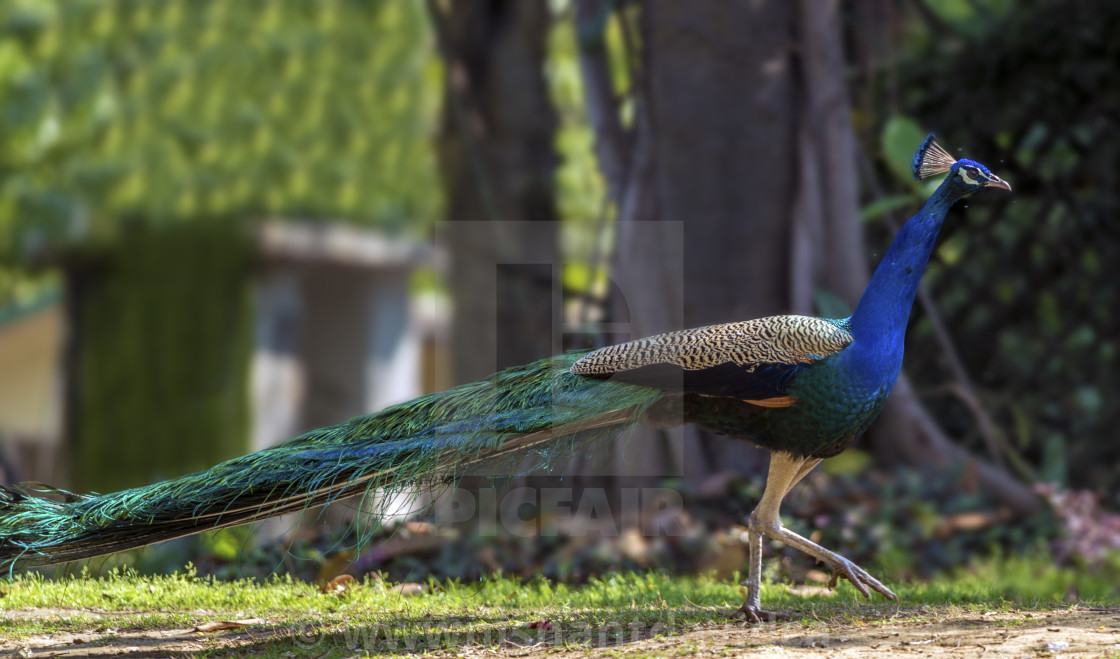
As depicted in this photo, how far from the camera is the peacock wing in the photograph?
3916 millimetres

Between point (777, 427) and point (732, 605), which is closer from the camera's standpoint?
point (777, 427)

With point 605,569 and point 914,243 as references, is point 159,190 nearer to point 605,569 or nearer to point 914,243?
point 605,569

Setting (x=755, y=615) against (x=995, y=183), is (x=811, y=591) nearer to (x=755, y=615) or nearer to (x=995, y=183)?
(x=755, y=615)

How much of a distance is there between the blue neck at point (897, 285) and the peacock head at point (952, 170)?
2 cm

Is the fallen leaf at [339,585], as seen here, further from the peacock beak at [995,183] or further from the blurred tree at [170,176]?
the blurred tree at [170,176]

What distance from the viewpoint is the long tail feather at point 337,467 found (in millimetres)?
3891

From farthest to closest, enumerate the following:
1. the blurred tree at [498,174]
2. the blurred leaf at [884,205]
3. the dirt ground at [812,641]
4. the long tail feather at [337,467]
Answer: the blurred tree at [498,174]
the blurred leaf at [884,205]
the long tail feather at [337,467]
the dirt ground at [812,641]

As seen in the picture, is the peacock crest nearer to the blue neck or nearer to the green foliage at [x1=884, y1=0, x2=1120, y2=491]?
the blue neck

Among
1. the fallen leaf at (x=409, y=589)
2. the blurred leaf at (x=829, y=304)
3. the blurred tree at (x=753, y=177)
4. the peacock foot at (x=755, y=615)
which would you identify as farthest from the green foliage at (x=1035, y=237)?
the fallen leaf at (x=409, y=589)

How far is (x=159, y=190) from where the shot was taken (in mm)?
12031

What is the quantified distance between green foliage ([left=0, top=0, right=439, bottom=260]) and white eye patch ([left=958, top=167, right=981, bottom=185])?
761 cm

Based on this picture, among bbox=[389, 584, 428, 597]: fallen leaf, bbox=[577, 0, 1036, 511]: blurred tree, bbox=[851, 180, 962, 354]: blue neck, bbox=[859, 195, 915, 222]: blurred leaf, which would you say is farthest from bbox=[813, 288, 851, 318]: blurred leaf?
bbox=[389, 584, 428, 597]: fallen leaf

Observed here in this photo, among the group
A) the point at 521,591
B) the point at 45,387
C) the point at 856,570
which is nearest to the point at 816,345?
the point at 856,570

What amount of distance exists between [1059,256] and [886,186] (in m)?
1.21
